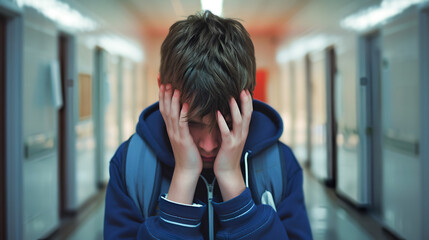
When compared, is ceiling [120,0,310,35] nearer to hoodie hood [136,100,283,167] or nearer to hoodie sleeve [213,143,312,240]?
hoodie hood [136,100,283,167]

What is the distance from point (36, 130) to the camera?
3334mm

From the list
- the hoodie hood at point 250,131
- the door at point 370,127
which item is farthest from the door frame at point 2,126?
the door at point 370,127

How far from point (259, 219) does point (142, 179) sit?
0.98 ft

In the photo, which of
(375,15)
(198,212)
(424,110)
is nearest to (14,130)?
(198,212)

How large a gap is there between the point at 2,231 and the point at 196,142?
2.86 metres

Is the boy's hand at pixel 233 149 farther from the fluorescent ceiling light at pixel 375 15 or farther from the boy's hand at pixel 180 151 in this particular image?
the fluorescent ceiling light at pixel 375 15

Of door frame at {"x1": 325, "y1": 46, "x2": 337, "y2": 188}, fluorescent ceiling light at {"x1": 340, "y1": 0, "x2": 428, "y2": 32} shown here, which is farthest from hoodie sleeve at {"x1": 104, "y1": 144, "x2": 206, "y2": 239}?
door frame at {"x1": 325, "y1": 46, "x2": 337, "y2": 188}

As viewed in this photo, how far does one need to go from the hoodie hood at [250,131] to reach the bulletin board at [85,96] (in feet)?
13.4

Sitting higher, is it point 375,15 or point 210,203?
point 375,15

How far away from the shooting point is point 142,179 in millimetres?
855

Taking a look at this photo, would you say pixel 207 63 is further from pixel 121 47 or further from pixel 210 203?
pixel 121 47

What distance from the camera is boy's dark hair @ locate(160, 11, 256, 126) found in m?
0.78

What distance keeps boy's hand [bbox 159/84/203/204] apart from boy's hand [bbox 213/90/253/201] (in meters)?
0.06

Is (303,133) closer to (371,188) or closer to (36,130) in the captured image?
(371,188)
